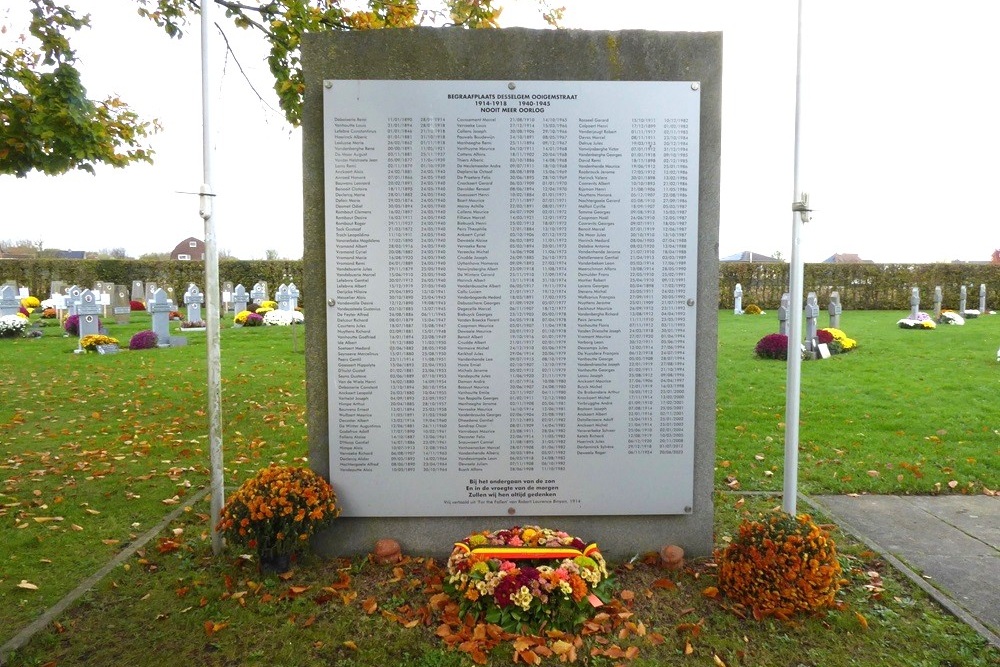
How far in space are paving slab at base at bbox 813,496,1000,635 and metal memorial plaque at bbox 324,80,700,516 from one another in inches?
63.4

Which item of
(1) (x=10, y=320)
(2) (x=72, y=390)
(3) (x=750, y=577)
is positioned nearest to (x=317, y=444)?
(3) (x=750, y=577)

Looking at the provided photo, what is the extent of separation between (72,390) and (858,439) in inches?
469

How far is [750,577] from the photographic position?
375 centimetres

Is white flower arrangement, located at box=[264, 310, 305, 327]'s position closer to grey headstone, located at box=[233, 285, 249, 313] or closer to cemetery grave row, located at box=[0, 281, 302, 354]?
cemetery grave row, located at box=[0, 281, 302, 354]

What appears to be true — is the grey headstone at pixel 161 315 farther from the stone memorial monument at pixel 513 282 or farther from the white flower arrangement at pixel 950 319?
the white flower arrangement at pixel 950 319

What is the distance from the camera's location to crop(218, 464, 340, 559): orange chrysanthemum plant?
4.02m

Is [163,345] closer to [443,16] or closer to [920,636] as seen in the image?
[443,16]

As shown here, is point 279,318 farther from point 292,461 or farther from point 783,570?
point 783,570

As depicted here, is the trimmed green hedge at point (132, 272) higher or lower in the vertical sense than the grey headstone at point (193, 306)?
higher

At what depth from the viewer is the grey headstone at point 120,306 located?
73.3 feet

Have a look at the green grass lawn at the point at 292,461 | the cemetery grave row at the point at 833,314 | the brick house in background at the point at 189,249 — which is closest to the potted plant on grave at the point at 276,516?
the green grass lawn at the point at 292,461

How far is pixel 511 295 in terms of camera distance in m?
4.37

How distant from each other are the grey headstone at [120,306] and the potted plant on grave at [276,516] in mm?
21390

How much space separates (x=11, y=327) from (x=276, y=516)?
19772 millimetres
